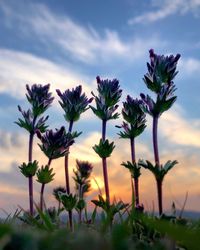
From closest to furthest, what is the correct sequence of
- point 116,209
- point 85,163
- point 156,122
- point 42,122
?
1. point 116,209
2. point 156,122
3. point 42,122
4. point 85,163

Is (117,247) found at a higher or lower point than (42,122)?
lower

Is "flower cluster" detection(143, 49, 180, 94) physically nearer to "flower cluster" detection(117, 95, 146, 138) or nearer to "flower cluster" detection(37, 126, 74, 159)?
"flower cluster" detection(117, 95, 146, 138)

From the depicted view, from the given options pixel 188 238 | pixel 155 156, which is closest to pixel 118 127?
pixel 155 156

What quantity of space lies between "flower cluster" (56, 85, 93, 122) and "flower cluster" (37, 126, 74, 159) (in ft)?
2.34

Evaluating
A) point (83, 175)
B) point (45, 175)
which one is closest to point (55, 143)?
point (45, 175)

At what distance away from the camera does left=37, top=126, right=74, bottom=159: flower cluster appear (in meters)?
6.67

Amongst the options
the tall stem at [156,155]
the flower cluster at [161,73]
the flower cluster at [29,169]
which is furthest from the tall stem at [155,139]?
the flower cluster at [29,169]

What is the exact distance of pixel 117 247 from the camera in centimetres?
135

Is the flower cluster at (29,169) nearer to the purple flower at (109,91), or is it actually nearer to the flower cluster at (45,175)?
the flower cluster at (45,175)

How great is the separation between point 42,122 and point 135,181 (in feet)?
8.00

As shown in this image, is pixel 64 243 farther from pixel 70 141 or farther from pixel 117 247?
pixel 70 141

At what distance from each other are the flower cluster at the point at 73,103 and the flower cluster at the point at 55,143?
712 millimetres

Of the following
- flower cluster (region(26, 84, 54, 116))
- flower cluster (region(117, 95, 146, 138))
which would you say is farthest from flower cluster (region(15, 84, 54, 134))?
flower cluster (region(117, 95, 146, 138))

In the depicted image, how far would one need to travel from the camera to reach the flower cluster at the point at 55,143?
6672mm
